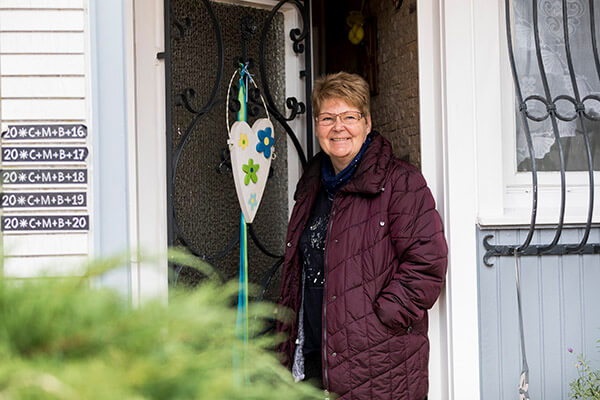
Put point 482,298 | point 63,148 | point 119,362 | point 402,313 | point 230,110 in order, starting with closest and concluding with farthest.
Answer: point 119,362
point 63,148
point 402,313
point 482,298
point 230,110

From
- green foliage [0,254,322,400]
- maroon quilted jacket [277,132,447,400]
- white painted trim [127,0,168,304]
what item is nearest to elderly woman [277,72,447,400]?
maroon quilted jacket [277,132,447,400]

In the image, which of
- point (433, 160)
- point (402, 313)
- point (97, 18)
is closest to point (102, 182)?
point (97, 18)

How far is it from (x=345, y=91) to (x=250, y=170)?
1.87ft

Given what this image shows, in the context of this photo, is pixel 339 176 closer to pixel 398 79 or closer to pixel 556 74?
pixel 398 79

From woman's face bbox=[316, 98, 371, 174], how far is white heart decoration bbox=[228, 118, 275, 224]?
0.41 m

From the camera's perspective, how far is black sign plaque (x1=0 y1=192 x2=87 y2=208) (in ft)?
5.92

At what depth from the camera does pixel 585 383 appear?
96.3 inches

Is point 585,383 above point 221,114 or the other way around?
the other way around

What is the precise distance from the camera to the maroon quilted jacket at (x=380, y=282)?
2.28 meters

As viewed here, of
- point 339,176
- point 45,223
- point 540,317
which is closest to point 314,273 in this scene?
point 339,176

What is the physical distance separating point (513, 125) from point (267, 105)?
1.08m

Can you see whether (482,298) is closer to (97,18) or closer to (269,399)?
(97,18)

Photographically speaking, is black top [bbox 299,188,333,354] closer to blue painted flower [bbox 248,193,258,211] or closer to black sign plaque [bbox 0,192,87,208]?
blue painted flower [bbox 248,193,258,211]

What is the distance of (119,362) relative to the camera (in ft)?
1.88
